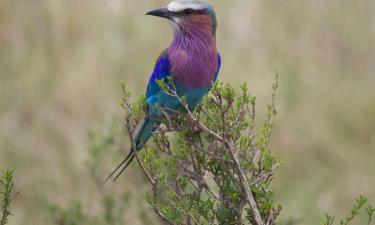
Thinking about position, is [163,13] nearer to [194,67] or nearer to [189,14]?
[189,14]

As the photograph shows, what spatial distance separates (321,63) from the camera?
873 cm

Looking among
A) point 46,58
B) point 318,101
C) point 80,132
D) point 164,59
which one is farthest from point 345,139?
point 164,59

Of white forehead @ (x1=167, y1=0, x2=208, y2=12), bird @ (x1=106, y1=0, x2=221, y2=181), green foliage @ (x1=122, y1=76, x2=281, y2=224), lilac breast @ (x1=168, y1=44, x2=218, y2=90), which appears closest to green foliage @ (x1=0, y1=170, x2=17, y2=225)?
green foliage @ (x1=122, y1=76, x2=281, y2=224)

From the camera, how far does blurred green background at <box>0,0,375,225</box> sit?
7.79 m

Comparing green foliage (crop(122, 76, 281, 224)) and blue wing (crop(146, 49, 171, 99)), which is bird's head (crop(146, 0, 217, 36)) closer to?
blue wing (crop(146, 49, 171, 99))

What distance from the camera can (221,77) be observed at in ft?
26.7

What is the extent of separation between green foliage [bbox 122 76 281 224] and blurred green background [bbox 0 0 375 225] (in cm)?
406

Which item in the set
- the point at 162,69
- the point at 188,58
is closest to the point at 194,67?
the point at 188,58

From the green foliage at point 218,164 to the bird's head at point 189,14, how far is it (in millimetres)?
711

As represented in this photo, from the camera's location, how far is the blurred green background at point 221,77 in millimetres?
7793

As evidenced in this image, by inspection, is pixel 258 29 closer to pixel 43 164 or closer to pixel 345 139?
pixel 345 139

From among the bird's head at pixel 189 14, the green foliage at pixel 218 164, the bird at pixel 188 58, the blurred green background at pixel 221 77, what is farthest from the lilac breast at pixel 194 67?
the blurred green background at pixel 221 77

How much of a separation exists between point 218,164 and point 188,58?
0.93 metres

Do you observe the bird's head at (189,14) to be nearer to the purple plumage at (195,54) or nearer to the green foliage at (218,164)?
the purple plumage at (195,54)
